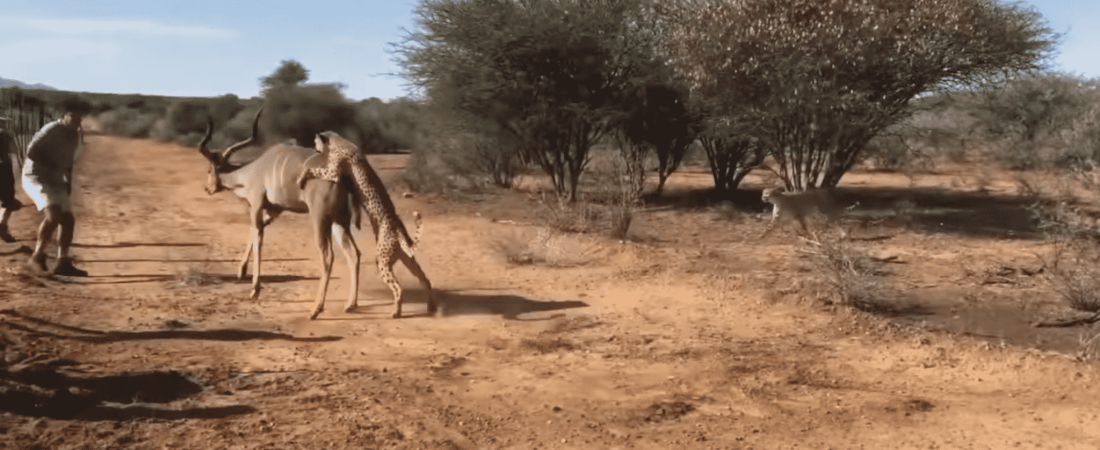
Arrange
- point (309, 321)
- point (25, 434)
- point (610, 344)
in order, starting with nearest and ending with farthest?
point (25, 434), point (610, 344), point (309, 321)

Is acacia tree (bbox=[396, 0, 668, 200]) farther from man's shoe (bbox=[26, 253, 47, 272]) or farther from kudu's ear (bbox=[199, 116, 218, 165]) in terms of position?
man's shoe (bbox=[26, 253, 47, 272])

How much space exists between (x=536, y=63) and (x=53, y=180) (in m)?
8.28

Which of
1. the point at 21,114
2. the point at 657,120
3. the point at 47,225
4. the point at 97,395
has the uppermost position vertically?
the point at 657,120

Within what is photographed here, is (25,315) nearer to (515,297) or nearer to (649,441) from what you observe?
(515,297)

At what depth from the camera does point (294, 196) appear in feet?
27.2

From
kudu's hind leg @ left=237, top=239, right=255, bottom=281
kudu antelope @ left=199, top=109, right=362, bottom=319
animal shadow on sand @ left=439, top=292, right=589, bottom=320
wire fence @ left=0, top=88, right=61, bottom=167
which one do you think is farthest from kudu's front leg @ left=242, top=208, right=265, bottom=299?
wire fence @ left=0, top=88, right=61, bottom=167

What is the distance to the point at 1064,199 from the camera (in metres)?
16.6

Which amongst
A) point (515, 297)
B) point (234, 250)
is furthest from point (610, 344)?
point (234, 250)

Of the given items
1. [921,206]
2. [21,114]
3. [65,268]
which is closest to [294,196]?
[65,268]

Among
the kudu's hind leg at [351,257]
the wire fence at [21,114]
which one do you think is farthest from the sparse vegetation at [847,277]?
the wire fence at [21,114]

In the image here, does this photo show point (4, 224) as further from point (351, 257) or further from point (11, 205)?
point (351, 257)

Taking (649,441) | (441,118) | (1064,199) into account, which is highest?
(441,118)

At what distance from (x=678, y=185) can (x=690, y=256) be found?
10.1 m

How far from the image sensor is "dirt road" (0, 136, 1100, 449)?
5176 mm
